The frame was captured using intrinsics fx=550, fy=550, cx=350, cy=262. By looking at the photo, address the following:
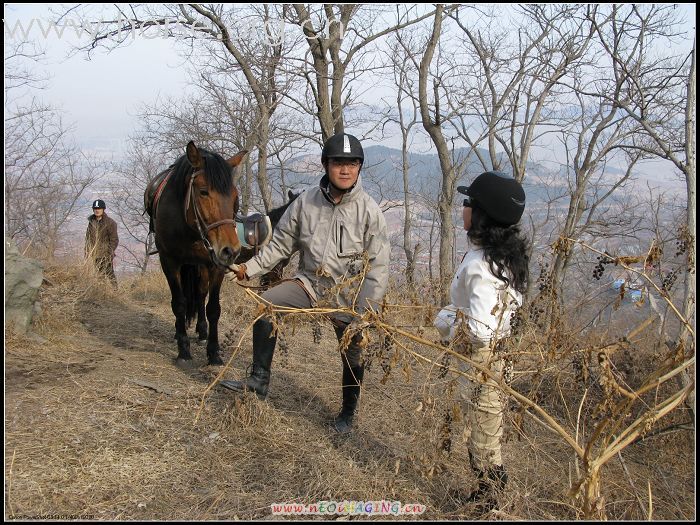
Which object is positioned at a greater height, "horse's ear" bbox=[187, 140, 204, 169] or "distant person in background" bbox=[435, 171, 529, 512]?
"horse's ear" bbox=[187, 140, 204, 169]

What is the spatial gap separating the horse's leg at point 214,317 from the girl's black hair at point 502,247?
2886 millimetres

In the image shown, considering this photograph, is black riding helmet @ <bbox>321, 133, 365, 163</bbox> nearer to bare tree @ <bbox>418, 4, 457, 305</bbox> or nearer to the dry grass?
the dry grass

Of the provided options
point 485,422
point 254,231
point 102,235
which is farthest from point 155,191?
point 102,235

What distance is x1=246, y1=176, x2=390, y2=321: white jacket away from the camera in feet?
12.4

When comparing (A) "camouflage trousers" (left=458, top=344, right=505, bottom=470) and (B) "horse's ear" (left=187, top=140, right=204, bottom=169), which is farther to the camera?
(B) "horse's ear" (left=187, top=140, right=204, bottom=169)

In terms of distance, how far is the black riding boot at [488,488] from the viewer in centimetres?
279

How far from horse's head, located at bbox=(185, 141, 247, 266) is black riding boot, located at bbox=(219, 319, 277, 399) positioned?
0.59 metres

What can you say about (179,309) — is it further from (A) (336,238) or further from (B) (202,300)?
(A) (336,238)

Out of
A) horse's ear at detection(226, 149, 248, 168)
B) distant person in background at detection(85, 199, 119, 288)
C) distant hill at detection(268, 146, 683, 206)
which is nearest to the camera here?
horse's ear at detection(226, 149, 248, 168)

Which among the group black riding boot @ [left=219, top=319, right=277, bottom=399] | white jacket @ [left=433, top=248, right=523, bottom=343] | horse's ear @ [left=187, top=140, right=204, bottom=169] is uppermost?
horse's ear @ [left=187, top=140, right=204, bottom=169]

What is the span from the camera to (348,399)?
4.07 m

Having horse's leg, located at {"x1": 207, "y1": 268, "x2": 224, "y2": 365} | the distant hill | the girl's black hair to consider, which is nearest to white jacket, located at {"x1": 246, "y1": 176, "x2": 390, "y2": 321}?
the girl's black hair

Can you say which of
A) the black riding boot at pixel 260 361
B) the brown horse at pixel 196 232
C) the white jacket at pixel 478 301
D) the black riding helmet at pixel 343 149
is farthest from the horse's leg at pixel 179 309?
the white jacket at pixel 478 301

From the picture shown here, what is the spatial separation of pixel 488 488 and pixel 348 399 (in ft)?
4.58
